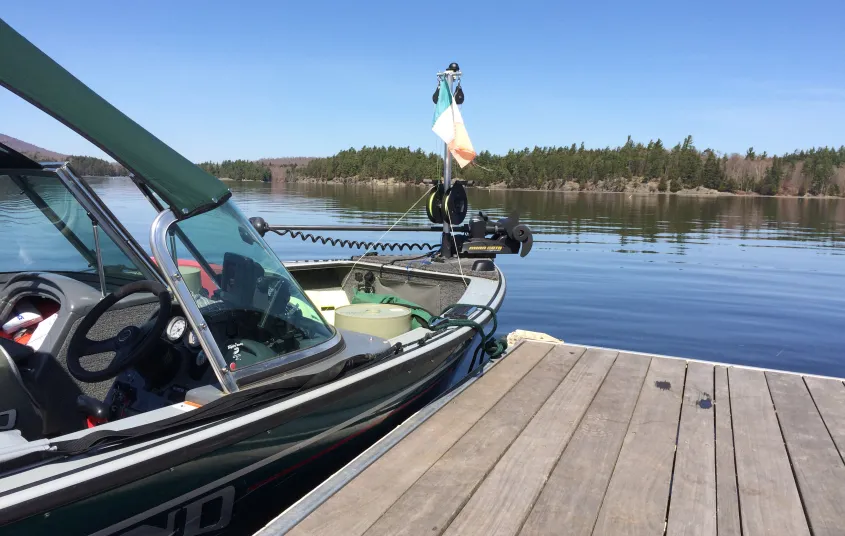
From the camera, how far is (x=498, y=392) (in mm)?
4660

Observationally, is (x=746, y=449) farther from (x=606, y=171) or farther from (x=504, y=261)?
(x=606, y=171)

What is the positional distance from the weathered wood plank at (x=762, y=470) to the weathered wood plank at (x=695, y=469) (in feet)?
0.49

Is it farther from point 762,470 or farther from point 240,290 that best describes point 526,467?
point 240,290

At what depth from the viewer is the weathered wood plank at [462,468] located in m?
2.79

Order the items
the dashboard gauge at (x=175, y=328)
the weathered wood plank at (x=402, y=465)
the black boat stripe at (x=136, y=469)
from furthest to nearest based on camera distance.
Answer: the dashboard gauge at (x=175, y=328)
the weathered wood plank at (x=402, y=465)
the black boat stripe at (x=136, y=469)

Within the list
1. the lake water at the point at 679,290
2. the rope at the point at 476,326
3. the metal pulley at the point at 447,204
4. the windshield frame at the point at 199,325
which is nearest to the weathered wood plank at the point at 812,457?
the rope at the point at 476,326

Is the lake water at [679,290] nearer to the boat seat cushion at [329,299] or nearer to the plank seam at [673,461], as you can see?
the boat seat cushion at [329,299]

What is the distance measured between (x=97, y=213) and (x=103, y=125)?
35.1 inches

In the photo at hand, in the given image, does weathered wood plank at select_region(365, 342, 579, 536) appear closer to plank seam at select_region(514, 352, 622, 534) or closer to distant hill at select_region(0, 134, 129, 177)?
plank seam at select_region(514, 352, 622, 534)

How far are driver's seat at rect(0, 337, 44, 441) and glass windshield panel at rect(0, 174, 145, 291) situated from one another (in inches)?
23.3

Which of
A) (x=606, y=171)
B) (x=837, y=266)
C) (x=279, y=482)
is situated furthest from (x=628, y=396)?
(x=606, y=171)

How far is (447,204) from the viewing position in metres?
7.44

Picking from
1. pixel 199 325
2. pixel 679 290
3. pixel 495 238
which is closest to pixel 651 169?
pixel 679 290

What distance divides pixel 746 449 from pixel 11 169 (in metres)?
4.70
